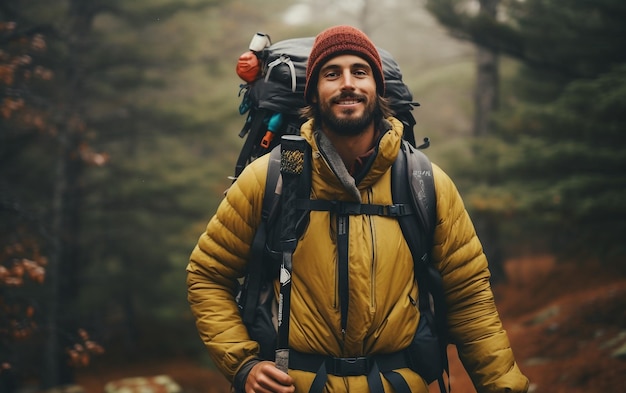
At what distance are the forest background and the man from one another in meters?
2.59

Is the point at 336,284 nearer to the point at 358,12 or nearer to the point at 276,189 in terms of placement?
the point at 276,189

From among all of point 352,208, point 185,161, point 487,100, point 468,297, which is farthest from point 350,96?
point 487,100

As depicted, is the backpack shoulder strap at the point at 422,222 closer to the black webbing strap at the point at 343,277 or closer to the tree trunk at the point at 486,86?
the black webbing strap at the point at 343,277

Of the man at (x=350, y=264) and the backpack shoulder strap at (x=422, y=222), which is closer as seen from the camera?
the man at (x=350, y=264)

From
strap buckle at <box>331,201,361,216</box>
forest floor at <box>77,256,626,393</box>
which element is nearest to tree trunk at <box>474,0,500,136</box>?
forest floor at <box>77,256,626,393</box>

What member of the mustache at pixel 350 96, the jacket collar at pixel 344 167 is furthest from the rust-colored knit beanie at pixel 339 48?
the jacket collar at pixel 344 167

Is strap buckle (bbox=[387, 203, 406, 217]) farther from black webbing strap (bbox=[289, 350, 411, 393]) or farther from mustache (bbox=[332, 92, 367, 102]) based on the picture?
black webbing strap (bbox=[289, 350, 411, 393])

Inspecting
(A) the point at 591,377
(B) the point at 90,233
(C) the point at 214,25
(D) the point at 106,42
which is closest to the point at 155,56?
(D) the point at 106,42

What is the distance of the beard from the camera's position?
262 cm

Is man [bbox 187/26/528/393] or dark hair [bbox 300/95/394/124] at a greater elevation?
dark hair [bbox 300/95/394/124]

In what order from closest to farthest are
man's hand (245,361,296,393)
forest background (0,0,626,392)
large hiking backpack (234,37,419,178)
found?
1. man's hand (245,361,296,393)
2. large hiking backpack (234,37,419,178)
3. forest background (0,0,626,392)

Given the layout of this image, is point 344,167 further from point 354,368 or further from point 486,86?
point 486,86

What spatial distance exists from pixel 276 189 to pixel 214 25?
38.7 feet

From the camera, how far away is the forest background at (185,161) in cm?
612
